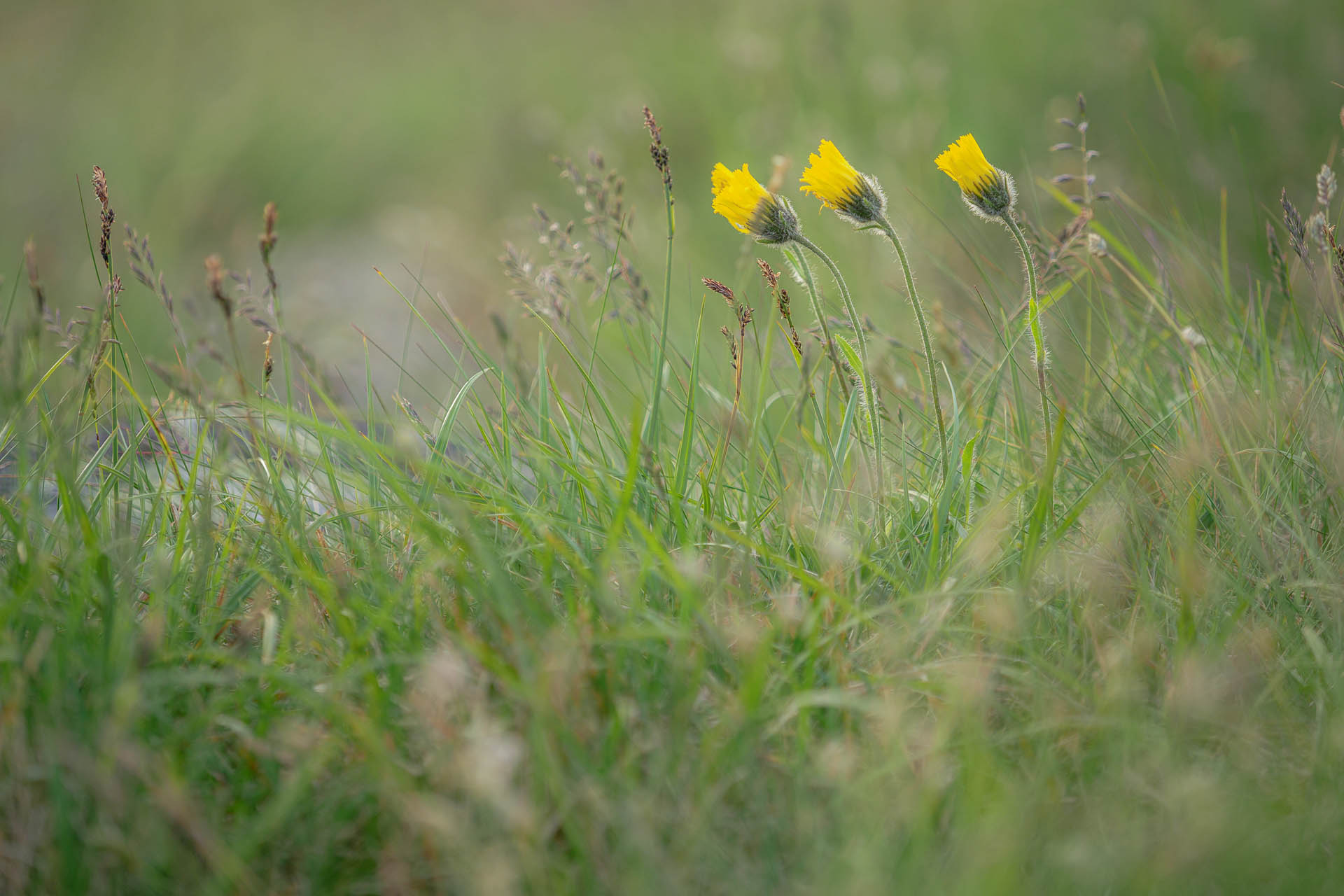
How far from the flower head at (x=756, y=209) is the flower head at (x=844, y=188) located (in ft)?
0.17

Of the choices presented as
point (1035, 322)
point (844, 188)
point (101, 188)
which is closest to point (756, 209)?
point (844, 188)

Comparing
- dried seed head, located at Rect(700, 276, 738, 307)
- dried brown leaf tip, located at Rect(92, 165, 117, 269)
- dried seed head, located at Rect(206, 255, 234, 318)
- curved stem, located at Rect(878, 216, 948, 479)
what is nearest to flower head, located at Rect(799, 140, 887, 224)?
curved stem, located at Rect(878, 216, 948, 479)

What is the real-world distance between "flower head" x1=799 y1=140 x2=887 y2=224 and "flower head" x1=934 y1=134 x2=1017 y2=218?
98 mm

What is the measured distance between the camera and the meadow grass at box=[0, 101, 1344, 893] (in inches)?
30.9

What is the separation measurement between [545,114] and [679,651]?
11.2ft

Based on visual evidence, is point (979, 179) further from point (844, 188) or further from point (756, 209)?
point (756, 209)

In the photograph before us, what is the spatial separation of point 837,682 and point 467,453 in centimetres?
77

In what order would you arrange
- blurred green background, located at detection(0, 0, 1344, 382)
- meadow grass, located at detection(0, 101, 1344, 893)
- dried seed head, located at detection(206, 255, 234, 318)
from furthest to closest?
Answer: blurred green background, located at detection(0, 0, 1344, 382)
dried seed head, located at detection(206, 255, 234, 318)
meadow grass, located at detection(0, 101, 1344, 893)

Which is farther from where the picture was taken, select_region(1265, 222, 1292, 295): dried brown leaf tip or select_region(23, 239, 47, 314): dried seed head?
select_region(1265, 222, 1292, 295): dried brown leaf tip

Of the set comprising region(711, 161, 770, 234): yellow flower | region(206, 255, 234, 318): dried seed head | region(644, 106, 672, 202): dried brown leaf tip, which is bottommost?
region(711, 161, 770, 234): yellow flower

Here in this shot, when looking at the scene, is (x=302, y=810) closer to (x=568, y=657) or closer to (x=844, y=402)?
(x=568, y=657)

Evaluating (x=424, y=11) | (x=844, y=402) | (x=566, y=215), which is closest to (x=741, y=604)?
(x=844, y=402)

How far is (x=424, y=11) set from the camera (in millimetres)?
9453

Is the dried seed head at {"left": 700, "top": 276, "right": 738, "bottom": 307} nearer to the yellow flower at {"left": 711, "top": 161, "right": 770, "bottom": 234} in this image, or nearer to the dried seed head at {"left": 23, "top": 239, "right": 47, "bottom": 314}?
the yellow flower at {"left": 711, "top": 161, "right": 770, "bottom": 234}
